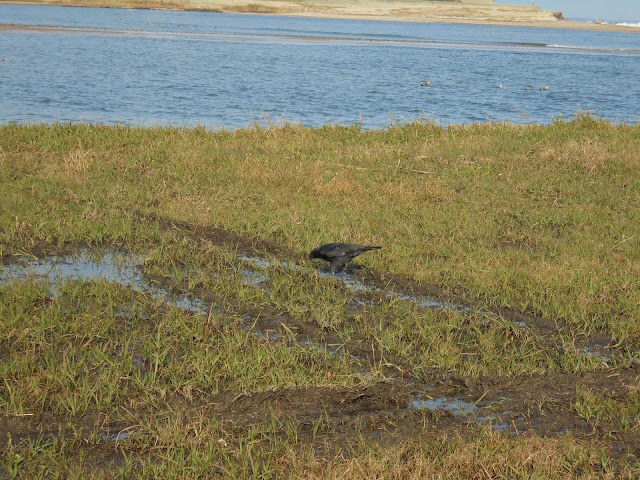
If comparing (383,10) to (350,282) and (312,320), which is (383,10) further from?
(312,320)

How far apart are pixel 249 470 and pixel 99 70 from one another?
28.2 m

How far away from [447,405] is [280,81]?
25.9 meters

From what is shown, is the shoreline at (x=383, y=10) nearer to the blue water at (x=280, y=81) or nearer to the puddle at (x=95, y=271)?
the blue water at (x=280, y=81)

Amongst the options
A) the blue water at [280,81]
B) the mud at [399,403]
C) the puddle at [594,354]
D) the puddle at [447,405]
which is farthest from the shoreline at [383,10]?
the puddle at [447,405]

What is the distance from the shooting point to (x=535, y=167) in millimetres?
12461

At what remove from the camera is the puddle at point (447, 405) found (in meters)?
4.94

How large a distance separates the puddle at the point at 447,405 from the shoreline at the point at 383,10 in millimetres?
89018

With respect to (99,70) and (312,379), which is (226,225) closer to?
(312,379)

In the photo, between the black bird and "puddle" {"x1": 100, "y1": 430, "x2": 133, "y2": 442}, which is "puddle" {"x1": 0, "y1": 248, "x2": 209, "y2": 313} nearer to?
the black bird

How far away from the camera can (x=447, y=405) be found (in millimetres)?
5031

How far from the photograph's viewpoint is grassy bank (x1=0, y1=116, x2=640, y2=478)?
14.3 feet

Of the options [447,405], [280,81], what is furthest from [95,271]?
[280,81]

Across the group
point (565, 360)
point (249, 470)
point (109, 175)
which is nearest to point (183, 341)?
point (249, 470)

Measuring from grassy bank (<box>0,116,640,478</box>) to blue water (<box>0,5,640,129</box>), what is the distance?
608 centimetres
